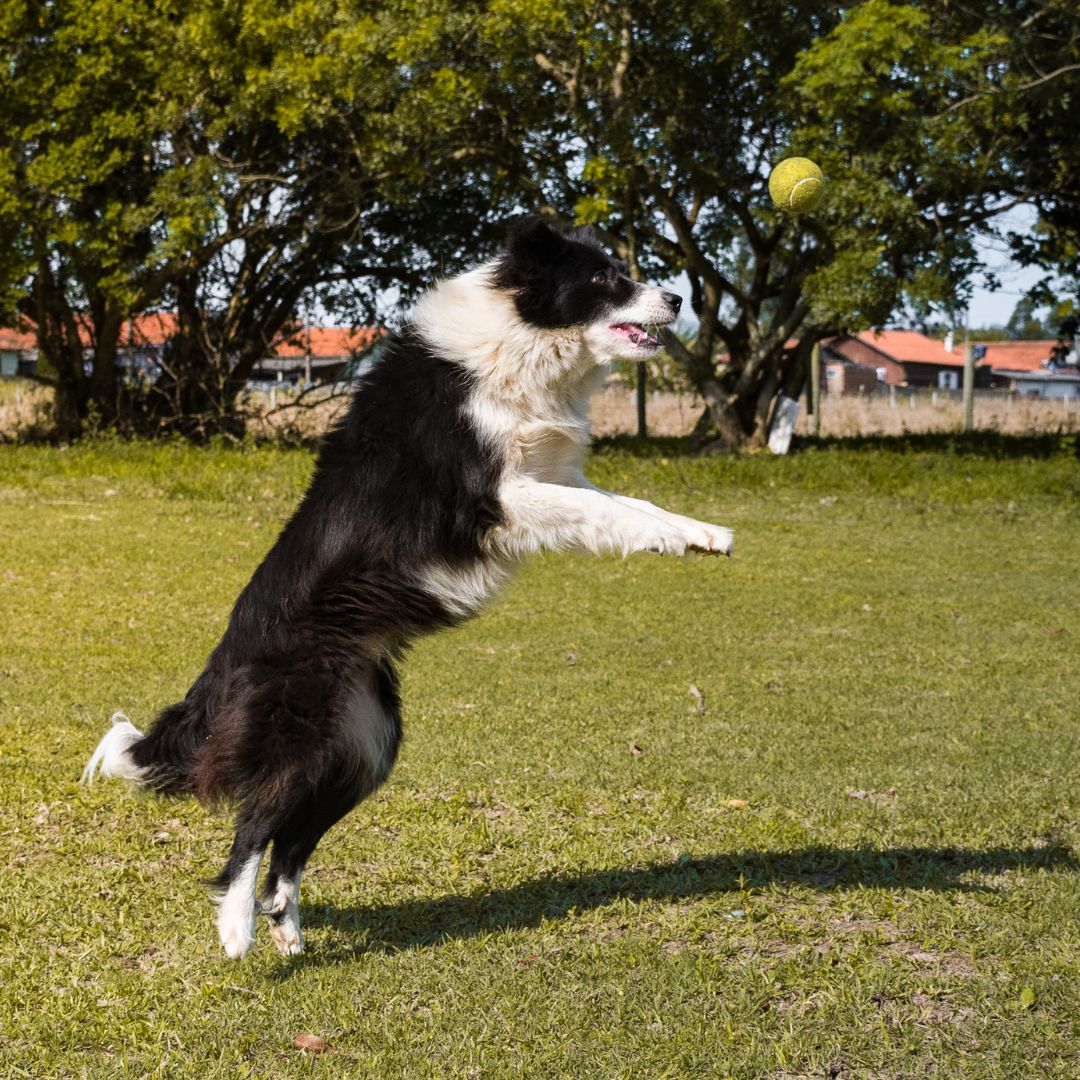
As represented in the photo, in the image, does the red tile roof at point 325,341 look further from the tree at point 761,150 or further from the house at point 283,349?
the tree at point 761,150

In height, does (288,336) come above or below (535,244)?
above

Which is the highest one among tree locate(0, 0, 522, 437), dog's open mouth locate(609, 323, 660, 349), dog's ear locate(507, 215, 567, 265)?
tree locate(0, 0, 522, 437)

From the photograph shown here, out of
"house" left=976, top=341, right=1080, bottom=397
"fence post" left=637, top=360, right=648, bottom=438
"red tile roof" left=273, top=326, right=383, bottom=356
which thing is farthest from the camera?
"house" left=976, top=341, right=1080, bottom=397

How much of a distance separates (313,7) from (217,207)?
3.38 meters

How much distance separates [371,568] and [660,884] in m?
1.77

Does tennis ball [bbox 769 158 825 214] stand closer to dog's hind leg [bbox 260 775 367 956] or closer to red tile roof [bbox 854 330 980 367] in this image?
dog's hind leg [bbox 260 775 367 956]

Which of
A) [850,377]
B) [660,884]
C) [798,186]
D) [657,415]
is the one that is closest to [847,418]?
[657,415]

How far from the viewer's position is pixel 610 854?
17.9ft

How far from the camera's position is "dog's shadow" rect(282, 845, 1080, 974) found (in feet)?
15.4

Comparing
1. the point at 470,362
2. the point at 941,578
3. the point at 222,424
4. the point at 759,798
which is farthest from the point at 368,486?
the point at 222,424

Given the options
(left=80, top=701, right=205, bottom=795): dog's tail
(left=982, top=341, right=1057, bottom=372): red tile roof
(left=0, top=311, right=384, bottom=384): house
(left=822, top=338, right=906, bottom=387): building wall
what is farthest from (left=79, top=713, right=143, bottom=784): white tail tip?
(left=982, top=341, right=1057, bottom=372): red tile roof

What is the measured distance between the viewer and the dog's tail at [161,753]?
4547 mm

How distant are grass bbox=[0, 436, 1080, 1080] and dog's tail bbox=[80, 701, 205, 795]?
1.81ft

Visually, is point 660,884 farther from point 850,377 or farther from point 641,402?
point 850,377
